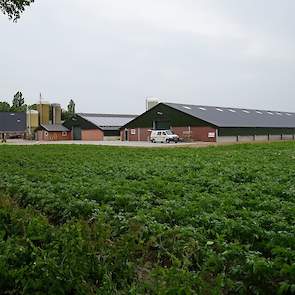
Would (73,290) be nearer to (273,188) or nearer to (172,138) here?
(273,188)

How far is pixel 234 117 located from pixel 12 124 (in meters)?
45.8

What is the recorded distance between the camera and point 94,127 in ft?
212

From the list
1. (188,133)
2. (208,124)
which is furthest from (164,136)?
(208,124)

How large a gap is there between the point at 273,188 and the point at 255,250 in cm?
375

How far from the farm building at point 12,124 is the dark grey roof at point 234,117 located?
38.6m

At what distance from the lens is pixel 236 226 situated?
17.1 ft

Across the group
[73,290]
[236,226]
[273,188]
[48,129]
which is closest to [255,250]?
[236,226]

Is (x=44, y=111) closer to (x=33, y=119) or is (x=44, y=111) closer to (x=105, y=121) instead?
(x=33, y=119)

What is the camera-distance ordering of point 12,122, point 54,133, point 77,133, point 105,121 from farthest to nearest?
point 12,122
point 54,133
point 77,133
point 105,121

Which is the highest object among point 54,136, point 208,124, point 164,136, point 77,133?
point 208,124

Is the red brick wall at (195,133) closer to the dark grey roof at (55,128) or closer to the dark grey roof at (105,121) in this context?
the dark grey roof at (105,121)

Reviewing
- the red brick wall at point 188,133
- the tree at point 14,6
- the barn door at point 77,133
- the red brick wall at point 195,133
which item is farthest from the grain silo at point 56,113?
the tree at point 14,6

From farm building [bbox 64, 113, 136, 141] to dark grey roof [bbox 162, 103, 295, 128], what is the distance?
43.2 feet

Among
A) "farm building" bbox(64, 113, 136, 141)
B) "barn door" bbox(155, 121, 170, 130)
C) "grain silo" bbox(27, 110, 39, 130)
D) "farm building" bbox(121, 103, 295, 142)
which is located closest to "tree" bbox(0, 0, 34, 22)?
"farm building" bbox(121, 103, 295, 142)
